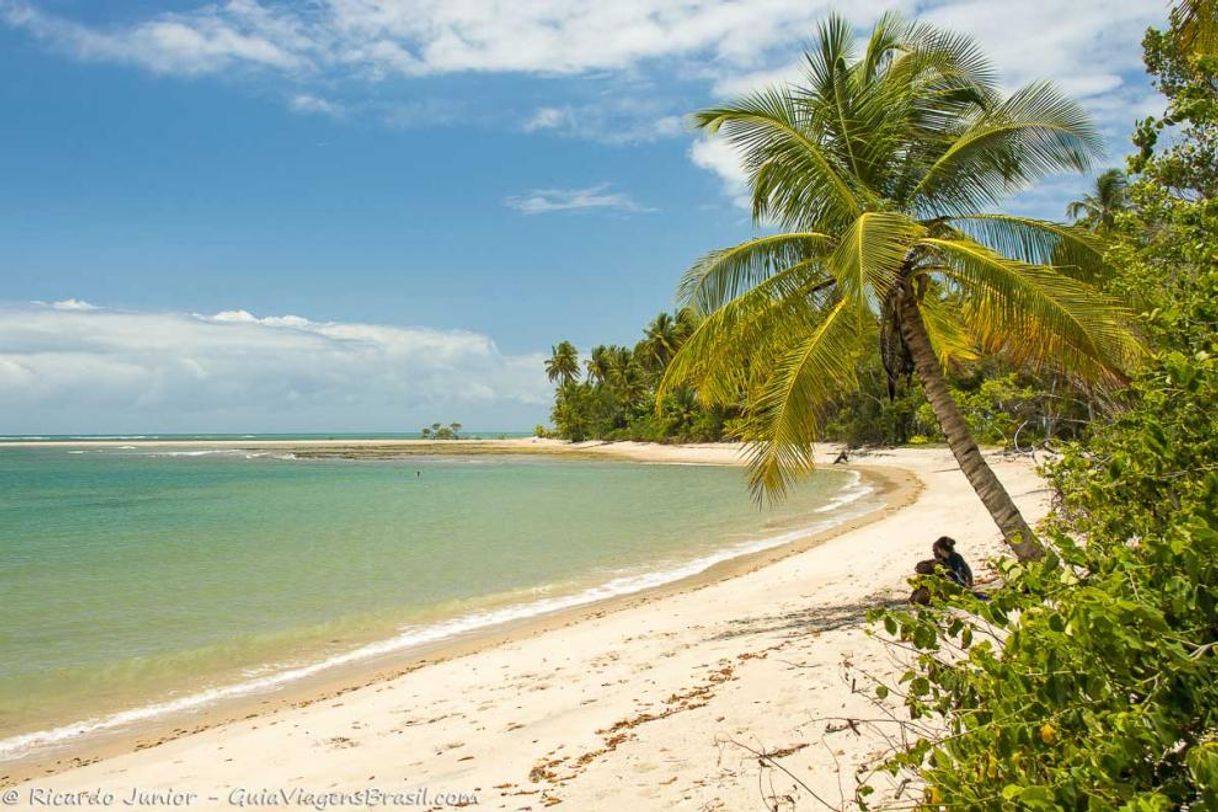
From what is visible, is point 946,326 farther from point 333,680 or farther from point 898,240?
point 333,680

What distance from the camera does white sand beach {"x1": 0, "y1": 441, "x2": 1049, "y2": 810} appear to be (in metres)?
4.74

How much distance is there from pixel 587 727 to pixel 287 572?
43.7ft

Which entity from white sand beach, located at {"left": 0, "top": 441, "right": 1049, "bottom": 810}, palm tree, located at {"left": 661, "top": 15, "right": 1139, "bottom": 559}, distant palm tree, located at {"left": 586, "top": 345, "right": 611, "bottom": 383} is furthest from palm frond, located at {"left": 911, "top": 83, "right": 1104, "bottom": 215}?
distant palm tree, located at {"left": 586, "top": 345, "right": 611, "bottom": 383}

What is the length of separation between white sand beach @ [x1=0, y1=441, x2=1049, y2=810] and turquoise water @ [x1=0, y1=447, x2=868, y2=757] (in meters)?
2.12

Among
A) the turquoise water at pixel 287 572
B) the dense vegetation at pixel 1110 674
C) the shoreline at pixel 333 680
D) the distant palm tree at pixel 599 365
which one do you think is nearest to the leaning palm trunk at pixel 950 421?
the dense vegetation at pixel 1110 674

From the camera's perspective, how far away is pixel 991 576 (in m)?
10.3

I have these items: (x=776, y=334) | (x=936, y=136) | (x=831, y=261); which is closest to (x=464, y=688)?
(x=776, y=334)

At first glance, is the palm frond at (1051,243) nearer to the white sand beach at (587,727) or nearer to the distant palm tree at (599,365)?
the white sand beach at (587,727)

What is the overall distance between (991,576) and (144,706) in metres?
10.6

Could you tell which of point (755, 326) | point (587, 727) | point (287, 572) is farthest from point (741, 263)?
point (287, 572)

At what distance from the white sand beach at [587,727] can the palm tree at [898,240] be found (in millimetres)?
2135

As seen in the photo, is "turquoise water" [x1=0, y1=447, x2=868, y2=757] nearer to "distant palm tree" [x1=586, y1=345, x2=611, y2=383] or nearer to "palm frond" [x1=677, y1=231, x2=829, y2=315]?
"palm frond" [x1=677, y1=231, x2=829, y2=315]

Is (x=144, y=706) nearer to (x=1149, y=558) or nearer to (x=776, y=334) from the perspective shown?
(x=776, y=334)

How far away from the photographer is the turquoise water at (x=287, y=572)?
406 inches
